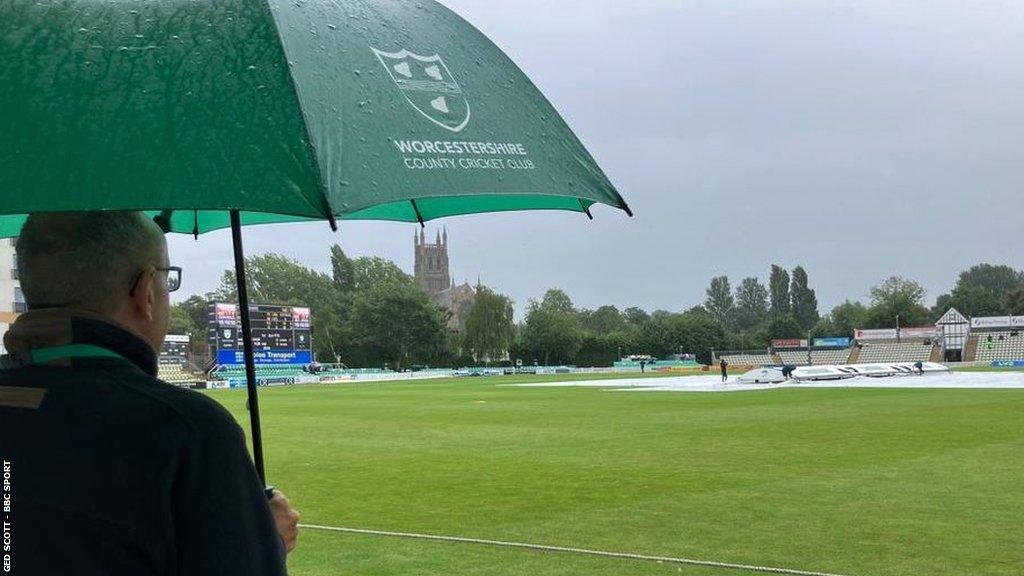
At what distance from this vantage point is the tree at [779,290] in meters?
158

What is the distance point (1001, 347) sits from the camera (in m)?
99.2

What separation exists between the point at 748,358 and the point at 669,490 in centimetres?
9203

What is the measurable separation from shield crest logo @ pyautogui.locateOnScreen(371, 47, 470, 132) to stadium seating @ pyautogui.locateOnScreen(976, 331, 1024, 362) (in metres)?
102

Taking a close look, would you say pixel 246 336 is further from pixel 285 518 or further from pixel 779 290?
pixel 779 290

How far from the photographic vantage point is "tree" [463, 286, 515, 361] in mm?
107250

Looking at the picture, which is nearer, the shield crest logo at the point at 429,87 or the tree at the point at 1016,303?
the shield crest logo at the point at 429,87

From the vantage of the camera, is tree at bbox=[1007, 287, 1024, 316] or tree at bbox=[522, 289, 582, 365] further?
tree at bbox=[1007, 287, 1024, 316]

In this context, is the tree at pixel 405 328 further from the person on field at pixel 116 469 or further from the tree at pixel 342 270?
the person on field at pixel 116 469

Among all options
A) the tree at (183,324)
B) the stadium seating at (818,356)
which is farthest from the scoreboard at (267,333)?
the tree at (183,324)

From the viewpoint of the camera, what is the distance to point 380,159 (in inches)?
107

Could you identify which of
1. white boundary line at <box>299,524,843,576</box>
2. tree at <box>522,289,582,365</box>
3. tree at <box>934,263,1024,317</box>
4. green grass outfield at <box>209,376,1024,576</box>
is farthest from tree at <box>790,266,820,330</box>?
white boundary line at <box>299,524,843,576</box>

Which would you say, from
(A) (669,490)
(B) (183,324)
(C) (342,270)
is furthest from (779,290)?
(A) (669,490)

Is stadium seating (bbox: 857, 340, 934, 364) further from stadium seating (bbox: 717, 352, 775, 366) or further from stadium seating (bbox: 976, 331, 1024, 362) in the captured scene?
stadium seating (bbox: 717, 352, 775, 366)

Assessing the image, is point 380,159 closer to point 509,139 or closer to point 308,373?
point 509,139
